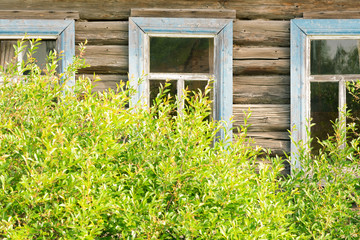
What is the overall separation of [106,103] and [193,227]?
3.06 ft

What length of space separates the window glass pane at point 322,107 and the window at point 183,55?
94cm

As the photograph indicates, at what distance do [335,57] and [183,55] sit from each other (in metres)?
1.64

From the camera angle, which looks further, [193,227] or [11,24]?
[11,24]

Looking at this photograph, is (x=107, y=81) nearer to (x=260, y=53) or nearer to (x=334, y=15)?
(x=260, y=53)

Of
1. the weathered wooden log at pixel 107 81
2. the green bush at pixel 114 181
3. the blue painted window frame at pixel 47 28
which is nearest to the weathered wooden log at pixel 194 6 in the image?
the blue painted window frame at pixel 47 28

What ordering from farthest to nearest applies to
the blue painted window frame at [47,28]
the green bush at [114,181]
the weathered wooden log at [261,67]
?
1. the weathered wooden log at [261,67]
2. the blue painted window frame at [47,28]
3. the green bush at [114,181]

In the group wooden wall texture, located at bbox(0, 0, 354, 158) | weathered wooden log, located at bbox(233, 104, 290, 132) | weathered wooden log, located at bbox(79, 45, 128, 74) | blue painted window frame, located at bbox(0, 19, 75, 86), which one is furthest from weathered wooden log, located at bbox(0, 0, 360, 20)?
weathered wooden log, located at bbox(233, 104, 290, 132)

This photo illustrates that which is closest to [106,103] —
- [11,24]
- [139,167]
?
[139,167]

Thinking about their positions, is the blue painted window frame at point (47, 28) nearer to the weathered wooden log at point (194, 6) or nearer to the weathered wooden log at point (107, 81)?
the weathered wooden log at point (194, 6)

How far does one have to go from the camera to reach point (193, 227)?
7.64ft

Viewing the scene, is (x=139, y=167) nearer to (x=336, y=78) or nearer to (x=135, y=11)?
(x=135, y=11)

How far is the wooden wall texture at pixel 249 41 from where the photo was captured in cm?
438

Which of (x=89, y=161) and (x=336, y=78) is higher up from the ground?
(x=336, y=78)

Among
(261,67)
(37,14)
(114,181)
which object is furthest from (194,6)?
(114,181)
